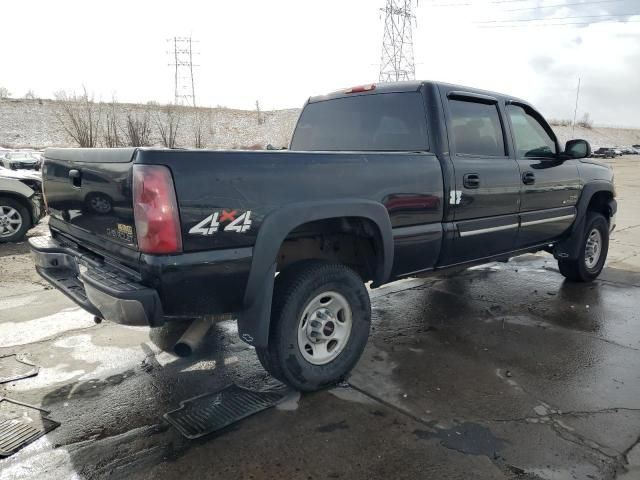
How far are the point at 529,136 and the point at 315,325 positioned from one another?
10.1ft

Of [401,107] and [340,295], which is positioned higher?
[401,107]

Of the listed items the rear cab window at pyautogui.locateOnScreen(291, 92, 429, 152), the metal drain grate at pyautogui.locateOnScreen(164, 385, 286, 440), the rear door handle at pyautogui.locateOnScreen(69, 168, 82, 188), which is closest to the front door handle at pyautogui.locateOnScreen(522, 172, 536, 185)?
the rear cab window at pyautogui.locateOnScreen(291, 92, 429, 152)

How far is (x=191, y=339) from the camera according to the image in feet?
9.96

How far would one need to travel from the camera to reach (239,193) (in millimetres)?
2566

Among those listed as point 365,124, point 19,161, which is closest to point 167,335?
point 365,124

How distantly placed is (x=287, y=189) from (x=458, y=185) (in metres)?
1.63

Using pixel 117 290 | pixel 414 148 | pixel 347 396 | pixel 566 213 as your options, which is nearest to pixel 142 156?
pixel 117 290

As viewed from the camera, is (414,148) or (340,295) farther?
(414,148)

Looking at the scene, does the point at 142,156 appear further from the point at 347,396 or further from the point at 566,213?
the point at 566,213

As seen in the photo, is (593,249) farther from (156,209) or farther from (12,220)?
(12,220)

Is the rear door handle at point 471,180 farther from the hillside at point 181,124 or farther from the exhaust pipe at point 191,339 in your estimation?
the hillside at point 181,124

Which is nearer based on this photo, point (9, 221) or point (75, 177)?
point (75, 177)

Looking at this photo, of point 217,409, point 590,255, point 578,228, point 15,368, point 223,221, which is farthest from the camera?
point 590,255

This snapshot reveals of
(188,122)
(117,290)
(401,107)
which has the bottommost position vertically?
(117,290)
